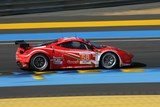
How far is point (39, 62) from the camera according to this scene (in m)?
13.9

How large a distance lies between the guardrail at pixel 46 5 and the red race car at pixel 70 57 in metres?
10.7

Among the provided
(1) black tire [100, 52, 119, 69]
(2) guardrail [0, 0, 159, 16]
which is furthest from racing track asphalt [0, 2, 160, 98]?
(2) guardrail [0, 0, 159, 16]

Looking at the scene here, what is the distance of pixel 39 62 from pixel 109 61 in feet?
6.16

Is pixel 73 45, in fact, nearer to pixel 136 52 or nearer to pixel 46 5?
pixel 136 52

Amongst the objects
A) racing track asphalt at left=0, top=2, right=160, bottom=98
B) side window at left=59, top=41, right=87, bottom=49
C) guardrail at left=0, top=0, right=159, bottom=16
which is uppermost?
guardrail at left=0, top=0, right=159, bottom=16

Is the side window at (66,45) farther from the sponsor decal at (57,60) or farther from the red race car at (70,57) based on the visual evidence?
the sponsor decal at (57,60)

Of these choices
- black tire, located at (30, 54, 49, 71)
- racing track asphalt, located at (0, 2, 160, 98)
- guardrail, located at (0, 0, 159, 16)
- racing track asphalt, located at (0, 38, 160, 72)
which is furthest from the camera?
guardrail, located at (0, 0, 159, 16)

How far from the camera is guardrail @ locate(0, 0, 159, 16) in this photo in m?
24.5

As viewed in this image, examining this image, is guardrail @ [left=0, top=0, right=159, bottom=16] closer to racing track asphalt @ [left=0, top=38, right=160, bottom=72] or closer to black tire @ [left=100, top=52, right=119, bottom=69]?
racing track asphalt @ [left=0, top=38, right=160, bottom=72]

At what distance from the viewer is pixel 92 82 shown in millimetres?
12367

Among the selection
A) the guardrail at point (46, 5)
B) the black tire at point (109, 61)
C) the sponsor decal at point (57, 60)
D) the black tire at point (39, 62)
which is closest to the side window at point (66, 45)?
the sponsor decal at point (57, 60)

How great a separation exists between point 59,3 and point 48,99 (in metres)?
15.3

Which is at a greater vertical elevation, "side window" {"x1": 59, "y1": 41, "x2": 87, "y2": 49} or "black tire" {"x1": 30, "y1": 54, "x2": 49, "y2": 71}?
"side window" {"x1": 59, "y1": 41, "x2": 87, "y2": 49}

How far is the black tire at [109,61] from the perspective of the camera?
13.9 metres
